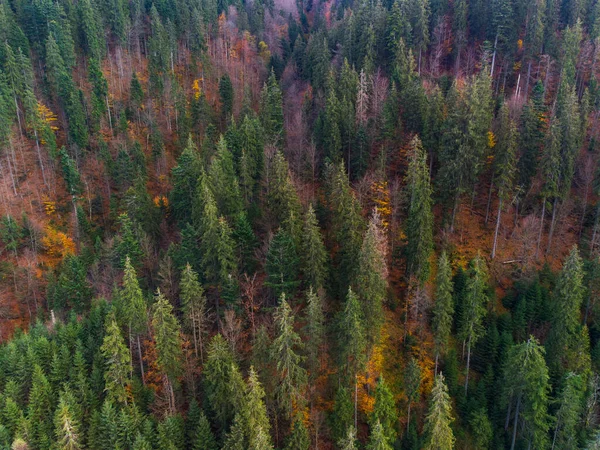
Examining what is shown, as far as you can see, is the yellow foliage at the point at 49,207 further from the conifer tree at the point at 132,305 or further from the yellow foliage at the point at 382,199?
the yellow foliage at the point at 382,199

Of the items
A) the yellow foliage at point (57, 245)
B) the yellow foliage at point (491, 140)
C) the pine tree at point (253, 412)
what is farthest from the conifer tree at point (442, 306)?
the yellow foliage at point (57, 245)

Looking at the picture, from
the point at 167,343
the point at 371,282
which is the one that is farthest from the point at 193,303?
the point at 371,282

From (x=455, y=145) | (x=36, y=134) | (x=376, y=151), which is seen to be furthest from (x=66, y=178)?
(x=455, y=145)

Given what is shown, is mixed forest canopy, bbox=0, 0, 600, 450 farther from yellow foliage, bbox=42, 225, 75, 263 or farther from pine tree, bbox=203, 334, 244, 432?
yellow foliage, bbox=42, 225, 75, 263

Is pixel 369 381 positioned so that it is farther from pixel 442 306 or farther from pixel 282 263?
pixel 282 263

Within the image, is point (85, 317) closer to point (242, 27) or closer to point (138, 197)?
point (138, 197)
